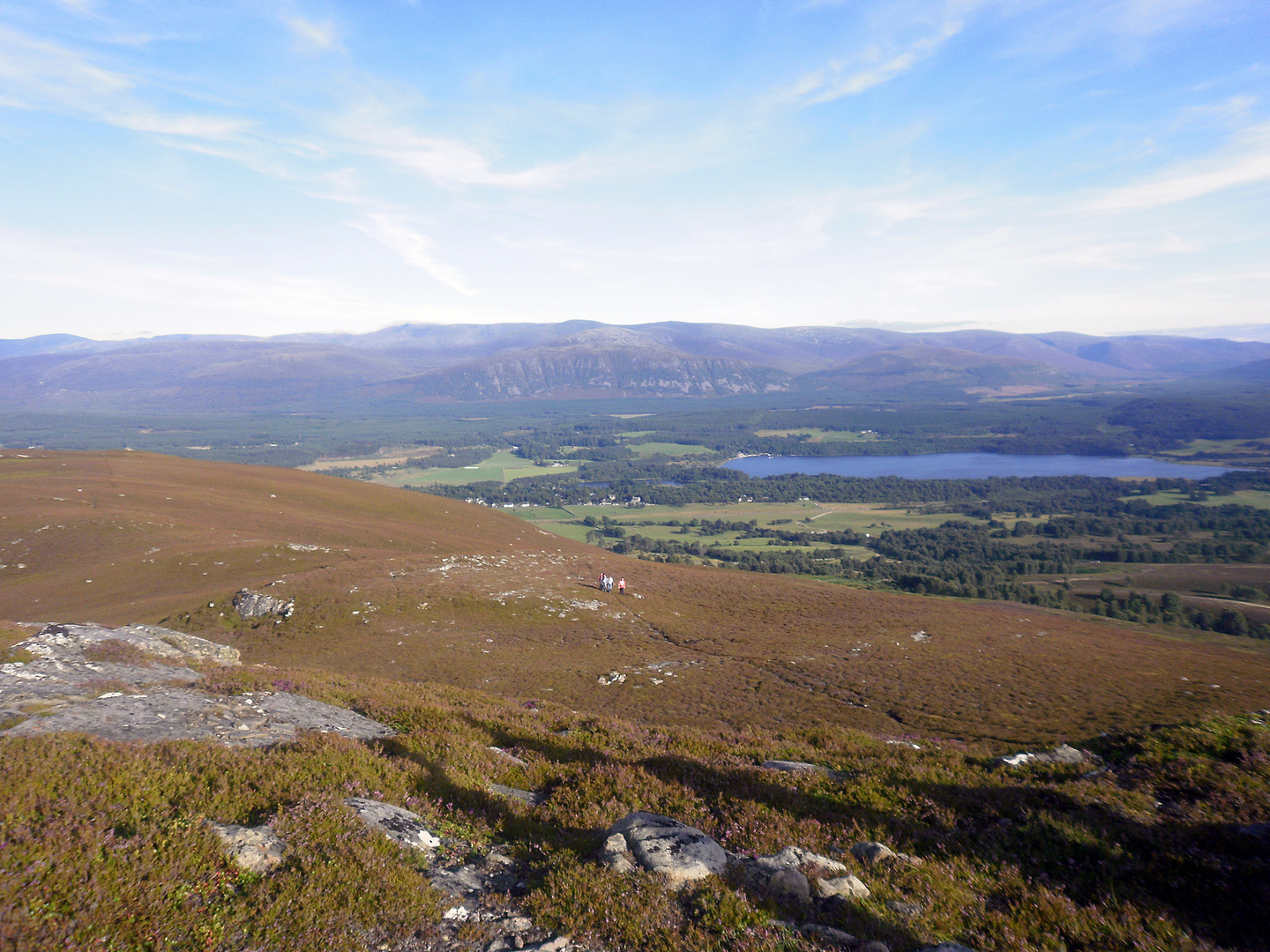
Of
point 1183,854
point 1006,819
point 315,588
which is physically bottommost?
point 315,588

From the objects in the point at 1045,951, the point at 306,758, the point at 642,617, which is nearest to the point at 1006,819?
the point at 1045,951

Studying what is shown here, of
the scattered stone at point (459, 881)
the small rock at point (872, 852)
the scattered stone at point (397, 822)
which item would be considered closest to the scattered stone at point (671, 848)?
the scattered stone at point (459, 881)

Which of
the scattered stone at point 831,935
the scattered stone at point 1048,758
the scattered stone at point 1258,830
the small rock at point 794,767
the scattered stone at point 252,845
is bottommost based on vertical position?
the scattered stone at point 1048,758

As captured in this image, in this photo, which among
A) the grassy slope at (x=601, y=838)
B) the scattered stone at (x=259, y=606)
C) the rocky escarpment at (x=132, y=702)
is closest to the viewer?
the grassy slope at (x=601, y=838)

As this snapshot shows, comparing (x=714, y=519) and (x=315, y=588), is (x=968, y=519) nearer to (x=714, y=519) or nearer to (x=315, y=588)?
(x=714, y=519)

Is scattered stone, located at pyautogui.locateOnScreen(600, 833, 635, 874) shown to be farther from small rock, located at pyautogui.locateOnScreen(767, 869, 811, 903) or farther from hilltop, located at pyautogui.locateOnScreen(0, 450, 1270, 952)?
small rock, located at pyautogui.locateOnScreen(767, 869, 811, 903)

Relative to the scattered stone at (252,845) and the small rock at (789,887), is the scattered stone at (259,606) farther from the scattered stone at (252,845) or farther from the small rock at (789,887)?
the small rock at (789,887)

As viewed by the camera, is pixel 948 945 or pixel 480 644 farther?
pixel 480 644
